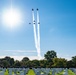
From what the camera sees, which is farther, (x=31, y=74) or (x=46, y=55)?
(x=46, y=55)

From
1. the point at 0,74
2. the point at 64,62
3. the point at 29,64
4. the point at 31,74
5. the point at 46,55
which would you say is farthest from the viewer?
the point at 46,55

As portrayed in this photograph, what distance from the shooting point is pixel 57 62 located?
8238 centimetres

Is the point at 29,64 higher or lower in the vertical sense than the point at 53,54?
lower

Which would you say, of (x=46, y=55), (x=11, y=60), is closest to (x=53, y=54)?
(x=46, y=55)

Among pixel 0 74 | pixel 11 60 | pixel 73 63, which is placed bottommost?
pixel 0 74

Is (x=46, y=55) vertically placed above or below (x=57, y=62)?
above

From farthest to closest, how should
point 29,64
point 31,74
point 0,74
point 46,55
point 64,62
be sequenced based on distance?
point 46,55, point 29,64, point 64,62, point 31,74, point 0,74

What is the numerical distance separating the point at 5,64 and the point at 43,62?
48.0ft

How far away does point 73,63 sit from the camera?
82938 millimetres

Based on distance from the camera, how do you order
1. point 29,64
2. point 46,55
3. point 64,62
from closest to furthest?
1. point 64,62
2. point 29,64
3. point 46,55

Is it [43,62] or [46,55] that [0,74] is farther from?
[46,55]

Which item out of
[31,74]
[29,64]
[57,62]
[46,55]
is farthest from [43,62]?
[31,74]

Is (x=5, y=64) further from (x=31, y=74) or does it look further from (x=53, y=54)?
(x=31, y=74)

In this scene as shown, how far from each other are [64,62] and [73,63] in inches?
141
